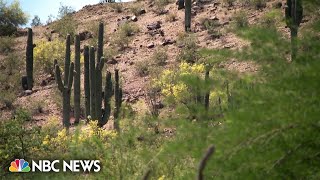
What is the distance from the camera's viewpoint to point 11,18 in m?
41.8

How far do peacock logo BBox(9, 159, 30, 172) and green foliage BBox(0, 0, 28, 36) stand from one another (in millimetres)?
31202

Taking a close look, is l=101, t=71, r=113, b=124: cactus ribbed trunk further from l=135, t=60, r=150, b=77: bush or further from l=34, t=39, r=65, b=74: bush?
l=34, t=39, r=65, b=74: bush

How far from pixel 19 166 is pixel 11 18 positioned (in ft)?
111

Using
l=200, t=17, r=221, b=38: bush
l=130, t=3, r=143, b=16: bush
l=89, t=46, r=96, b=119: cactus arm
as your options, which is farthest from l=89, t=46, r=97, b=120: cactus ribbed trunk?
l=130, t=3, r=143, b=16: bush

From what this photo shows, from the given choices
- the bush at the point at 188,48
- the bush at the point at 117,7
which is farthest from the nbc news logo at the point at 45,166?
the bush at the point at 117,7

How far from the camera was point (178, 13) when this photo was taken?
3359 cm

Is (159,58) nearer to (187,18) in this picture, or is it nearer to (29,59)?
(187,18)

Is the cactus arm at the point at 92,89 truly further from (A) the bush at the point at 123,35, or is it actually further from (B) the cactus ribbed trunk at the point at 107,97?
(A) the bush at the point at 123,35

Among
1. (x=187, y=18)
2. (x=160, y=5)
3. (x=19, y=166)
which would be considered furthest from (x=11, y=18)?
(x=19, y=166)

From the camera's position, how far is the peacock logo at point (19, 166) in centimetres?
1009

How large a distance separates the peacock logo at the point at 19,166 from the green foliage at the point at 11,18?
31.2 m

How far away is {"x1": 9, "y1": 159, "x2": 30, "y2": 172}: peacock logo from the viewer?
1009cm

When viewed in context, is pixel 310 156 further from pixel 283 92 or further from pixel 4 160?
pixel 4 160

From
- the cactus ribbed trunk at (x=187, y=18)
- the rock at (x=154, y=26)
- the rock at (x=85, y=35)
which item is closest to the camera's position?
the cactus ribbed trunk at (x=187, y=18)
